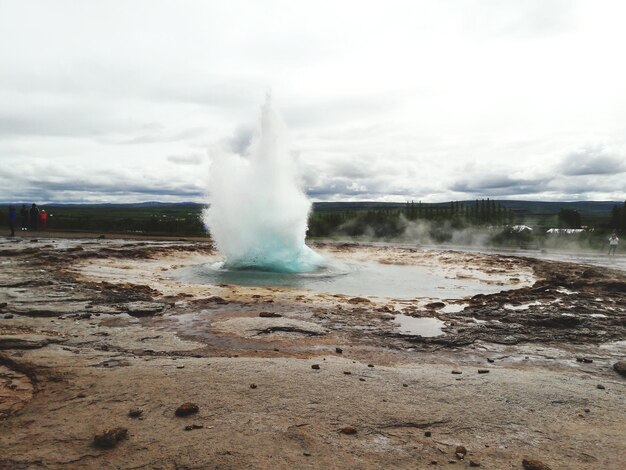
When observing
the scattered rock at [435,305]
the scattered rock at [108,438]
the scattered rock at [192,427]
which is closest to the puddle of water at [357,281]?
the scattered rock at [435,305]

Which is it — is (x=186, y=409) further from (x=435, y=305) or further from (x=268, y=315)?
(x=435, y=305)

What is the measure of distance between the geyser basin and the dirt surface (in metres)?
2.79

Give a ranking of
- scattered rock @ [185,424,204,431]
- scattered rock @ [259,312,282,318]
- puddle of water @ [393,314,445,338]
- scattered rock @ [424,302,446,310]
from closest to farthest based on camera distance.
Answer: scattered rock @ [185,424,204,431]
puddle of water @ [393,314,445,338]
scattered rock @ [259,312,282,318]
scattered rock @ [424,302,446,310]

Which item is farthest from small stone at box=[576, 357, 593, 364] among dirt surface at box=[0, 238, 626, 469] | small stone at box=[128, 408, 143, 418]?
small stone at box=[128, 408, 143, 418]

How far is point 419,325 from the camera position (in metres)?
7.70

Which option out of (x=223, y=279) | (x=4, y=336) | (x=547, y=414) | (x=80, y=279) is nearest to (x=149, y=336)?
(x=4, y=336)

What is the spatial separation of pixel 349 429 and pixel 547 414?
1.97 metres

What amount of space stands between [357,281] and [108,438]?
435 inches

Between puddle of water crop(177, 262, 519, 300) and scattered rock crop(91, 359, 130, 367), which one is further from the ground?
scattered rock crop(91, 359, 130, 367)

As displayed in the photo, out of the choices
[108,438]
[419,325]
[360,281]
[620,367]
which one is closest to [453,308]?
[419,325]

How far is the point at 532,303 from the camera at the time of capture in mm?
9961

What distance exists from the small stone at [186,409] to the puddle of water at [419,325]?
424 centimetres

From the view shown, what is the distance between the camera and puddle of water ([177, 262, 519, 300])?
11945 millimetres

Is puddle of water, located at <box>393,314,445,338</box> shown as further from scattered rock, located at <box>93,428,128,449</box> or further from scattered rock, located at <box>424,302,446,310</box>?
scattered rock, located at <box>93,428,128,449</box>
